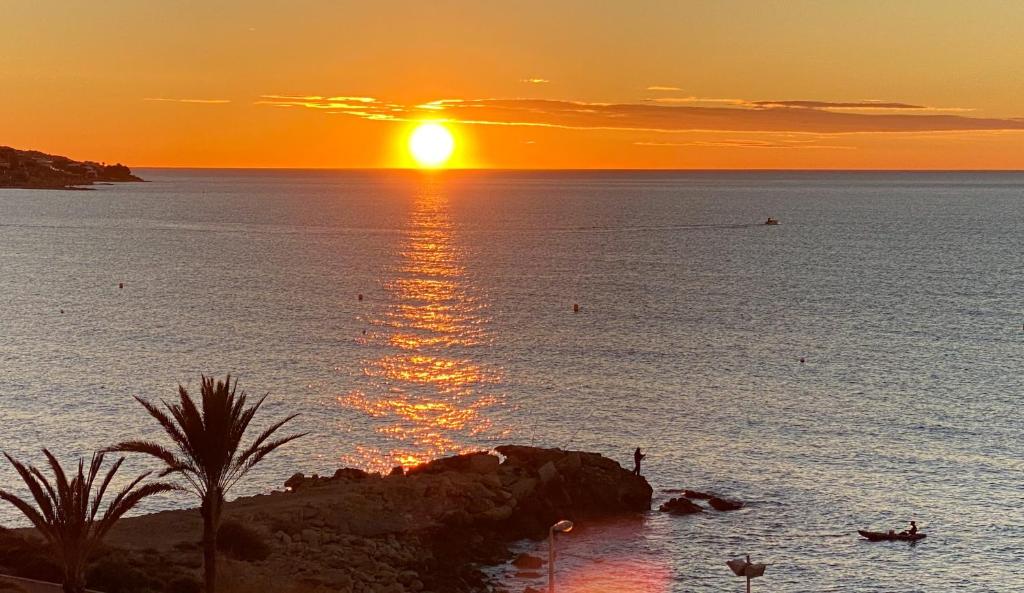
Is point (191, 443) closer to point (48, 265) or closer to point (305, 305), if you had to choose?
point (305, 305)

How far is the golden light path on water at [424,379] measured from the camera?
66500mm

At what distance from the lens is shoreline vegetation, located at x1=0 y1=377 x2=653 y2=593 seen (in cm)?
3375

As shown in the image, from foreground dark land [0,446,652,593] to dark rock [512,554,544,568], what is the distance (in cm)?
80

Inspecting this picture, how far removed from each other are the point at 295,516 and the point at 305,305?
7847cm

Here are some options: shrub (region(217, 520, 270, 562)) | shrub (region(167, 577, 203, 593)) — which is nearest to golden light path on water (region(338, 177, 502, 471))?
shrub (region(217, 520, 270, 562))

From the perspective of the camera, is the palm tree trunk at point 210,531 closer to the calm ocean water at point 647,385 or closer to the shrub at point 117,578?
the shrub at point 117,578

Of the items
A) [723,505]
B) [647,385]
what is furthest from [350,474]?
[647,385]

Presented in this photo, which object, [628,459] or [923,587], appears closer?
[923,587]

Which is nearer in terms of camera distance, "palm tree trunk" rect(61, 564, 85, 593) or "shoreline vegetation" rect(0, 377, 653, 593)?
"palm tree trunk" rect(61, 564, 85, 593)

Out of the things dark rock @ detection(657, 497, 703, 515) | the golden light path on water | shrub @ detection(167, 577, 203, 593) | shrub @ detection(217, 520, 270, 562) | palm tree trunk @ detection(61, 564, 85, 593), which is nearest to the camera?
palm tree trunk @ detection(61, 564, 85, 593)

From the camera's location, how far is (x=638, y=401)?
75750 millimetres

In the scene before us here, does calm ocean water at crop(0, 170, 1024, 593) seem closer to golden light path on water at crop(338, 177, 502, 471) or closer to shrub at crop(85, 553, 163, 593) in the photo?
golden light path on water at crop(338, 177, 502, 471)

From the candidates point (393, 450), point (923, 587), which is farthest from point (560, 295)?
point (923, 587)

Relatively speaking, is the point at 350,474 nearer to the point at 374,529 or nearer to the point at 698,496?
the point at 374,529
